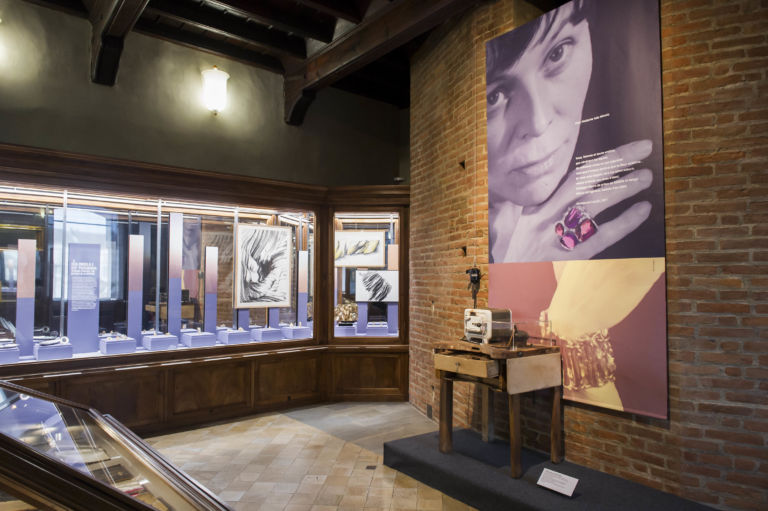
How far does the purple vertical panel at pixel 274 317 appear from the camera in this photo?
19.5 ft

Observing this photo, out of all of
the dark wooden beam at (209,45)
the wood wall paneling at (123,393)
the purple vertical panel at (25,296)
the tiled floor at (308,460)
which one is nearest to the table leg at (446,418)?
the tiled floor at (308,460)

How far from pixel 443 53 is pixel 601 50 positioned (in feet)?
6.57

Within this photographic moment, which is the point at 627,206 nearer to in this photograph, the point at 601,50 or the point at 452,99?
the point at 601,50

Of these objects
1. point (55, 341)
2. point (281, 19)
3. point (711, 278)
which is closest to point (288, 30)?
point (281, 19)

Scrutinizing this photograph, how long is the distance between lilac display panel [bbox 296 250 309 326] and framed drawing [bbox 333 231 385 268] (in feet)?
1.28

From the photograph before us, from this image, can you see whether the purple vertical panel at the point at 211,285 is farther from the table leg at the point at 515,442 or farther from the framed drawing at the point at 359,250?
the table leg at the point at 515,442

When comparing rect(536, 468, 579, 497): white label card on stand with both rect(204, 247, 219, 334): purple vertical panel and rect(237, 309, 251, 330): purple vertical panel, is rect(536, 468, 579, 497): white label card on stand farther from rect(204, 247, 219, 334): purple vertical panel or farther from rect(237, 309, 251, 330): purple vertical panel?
rect(204, 247, 219, 334): purple vertical panel

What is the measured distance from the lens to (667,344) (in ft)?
10.5

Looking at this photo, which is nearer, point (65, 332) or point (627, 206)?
point (627, 206)

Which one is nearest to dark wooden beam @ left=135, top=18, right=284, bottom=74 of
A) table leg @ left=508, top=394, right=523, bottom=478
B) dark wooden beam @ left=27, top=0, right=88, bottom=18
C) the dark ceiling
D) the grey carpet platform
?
the dark ceiling

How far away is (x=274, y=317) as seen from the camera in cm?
598

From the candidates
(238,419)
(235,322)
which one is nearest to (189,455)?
(238,419)

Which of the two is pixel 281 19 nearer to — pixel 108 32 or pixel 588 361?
pixel 108 32

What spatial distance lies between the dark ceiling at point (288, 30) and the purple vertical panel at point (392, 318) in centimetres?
273
